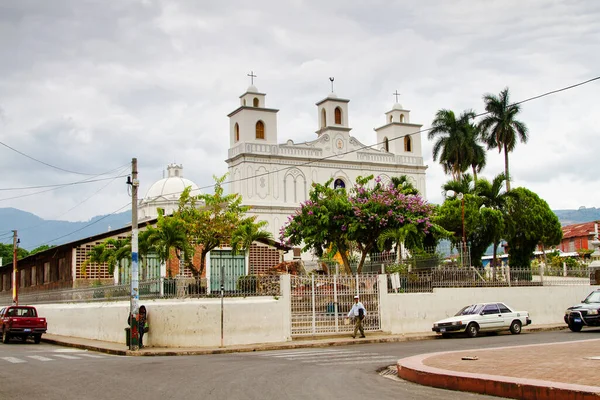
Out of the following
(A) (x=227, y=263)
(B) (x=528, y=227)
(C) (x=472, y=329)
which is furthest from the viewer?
(B) (x=528, y=227)

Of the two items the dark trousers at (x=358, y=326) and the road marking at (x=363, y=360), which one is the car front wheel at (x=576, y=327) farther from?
the road marking at (x=363, y=360)

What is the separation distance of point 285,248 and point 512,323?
16283 millimetres

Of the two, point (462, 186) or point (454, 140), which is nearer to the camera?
point (462, 186)

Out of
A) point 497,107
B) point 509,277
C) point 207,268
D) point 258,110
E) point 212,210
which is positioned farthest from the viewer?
point 258,110

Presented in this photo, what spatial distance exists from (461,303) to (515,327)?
2660 mm

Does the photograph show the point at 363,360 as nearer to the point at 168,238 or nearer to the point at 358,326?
the point at 358,326

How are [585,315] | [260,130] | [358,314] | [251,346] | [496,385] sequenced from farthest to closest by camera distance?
[260,130] → [585,315] → [358,314] → [251,346] → [496,385]

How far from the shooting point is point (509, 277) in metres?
30.9

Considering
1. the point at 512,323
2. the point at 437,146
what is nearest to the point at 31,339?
the point at 512,323

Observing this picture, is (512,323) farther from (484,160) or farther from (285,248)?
(484,160)

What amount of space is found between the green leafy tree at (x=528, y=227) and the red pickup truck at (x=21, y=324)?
95.0 feet

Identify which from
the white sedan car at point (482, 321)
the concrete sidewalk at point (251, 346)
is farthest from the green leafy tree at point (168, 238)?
the white sedan car at point (482, 321)

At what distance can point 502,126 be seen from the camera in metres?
57.4

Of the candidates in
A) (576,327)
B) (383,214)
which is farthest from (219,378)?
(383,214)
